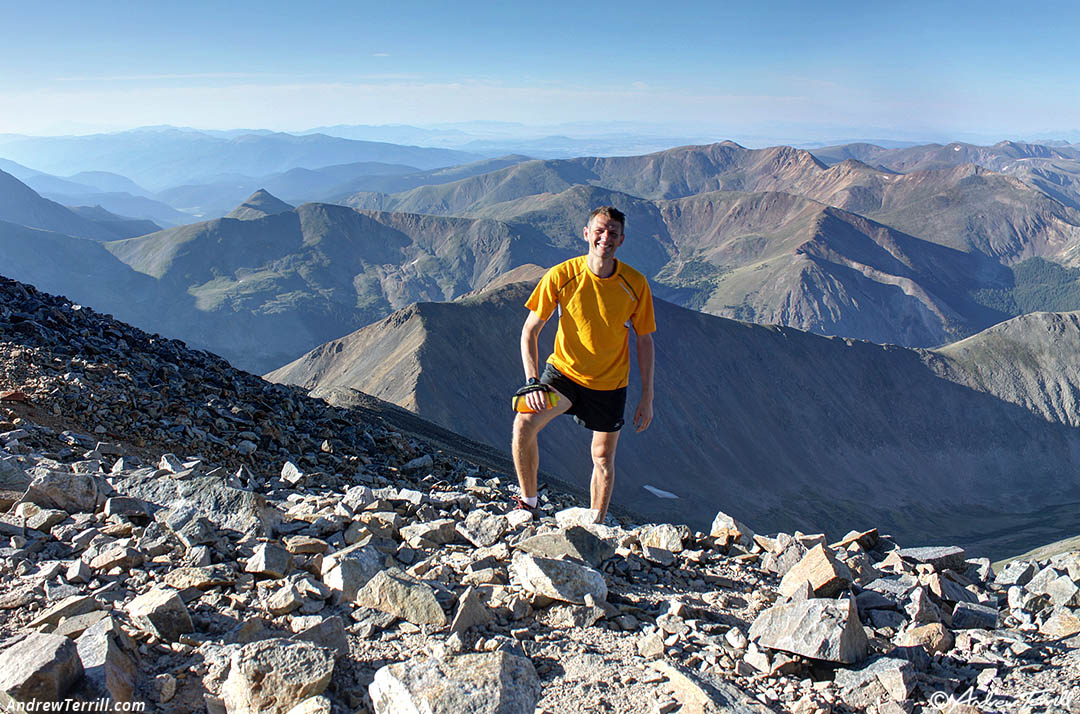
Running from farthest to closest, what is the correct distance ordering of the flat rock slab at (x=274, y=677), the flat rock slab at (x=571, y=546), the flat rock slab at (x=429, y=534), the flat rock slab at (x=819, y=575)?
1. the flat rock slab at (x=429, y=534)
2. the flat rock slab at (x=571, y=546)
3. the flat rock slab at (x=819, y=575)
4. the flat rock slab at (x=274, y=677)

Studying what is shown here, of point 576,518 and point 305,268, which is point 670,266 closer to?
point 305,268

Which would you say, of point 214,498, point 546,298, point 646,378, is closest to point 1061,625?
point 646,378

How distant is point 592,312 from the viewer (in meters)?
5.73

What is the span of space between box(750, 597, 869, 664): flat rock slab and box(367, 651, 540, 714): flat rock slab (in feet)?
4.67

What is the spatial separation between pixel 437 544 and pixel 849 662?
10.0ft

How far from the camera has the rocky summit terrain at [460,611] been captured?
130 inches

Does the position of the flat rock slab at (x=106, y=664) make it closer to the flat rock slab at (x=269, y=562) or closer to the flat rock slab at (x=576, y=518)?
the flat rock slab at (x=269, y=562)

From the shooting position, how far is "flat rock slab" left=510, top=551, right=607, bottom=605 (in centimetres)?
432

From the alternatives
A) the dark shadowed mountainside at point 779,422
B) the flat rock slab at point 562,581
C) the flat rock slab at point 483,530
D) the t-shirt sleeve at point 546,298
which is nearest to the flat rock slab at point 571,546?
the flat rock slab at point 483,530

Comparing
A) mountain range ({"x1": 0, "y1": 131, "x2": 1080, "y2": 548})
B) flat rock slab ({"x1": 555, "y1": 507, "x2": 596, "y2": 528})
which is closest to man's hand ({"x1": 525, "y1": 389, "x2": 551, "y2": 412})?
flat rock slab ({"x1": 555, "y1": 507, "x2": 596, "y2": 528})

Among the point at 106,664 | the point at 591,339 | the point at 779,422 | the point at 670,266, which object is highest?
the point at 591,339

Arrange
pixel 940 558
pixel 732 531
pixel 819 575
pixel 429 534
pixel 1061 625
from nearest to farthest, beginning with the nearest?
pixel 1061 625, pixel 819 575, pixel 429 534, pixel 940 558, pixel 732 531

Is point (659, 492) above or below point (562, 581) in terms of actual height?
below

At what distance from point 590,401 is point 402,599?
8.19ft
